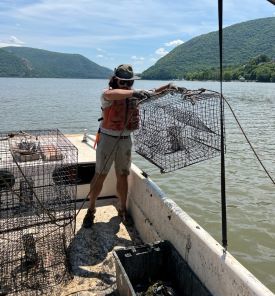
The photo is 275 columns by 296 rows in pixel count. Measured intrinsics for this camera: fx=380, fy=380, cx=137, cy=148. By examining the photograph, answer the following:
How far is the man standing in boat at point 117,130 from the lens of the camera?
4393 millimetres

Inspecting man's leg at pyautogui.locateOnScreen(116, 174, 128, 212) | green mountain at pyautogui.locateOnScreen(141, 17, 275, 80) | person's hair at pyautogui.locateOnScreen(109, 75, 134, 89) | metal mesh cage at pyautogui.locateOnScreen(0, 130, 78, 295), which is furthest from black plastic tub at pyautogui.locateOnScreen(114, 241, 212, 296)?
green mountain at pyautogui.locateOnScreen(141, 17, 275, 80)

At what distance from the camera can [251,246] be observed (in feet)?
21.7

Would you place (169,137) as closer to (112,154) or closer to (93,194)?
(112,154)

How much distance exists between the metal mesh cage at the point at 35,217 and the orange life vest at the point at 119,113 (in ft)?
1.73

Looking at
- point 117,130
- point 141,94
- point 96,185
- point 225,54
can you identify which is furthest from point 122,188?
point 225,54

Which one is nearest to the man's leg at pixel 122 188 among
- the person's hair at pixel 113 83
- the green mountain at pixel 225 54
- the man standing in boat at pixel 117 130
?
the man standing in boat at pixel 117 130

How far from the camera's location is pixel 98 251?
4.35m

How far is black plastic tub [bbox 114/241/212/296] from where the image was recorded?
3422 millimetres

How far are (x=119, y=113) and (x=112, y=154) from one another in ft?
1.72

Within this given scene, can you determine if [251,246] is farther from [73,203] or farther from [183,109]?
[73,203]

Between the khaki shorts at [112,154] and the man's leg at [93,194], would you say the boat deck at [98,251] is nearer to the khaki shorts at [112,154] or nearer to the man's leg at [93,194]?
the man's leg at [93,194]

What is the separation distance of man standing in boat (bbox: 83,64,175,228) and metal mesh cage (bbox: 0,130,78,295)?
34 cm

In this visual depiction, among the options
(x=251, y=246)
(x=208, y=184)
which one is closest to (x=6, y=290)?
(x=251, y=246)

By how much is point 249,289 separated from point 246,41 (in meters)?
200
